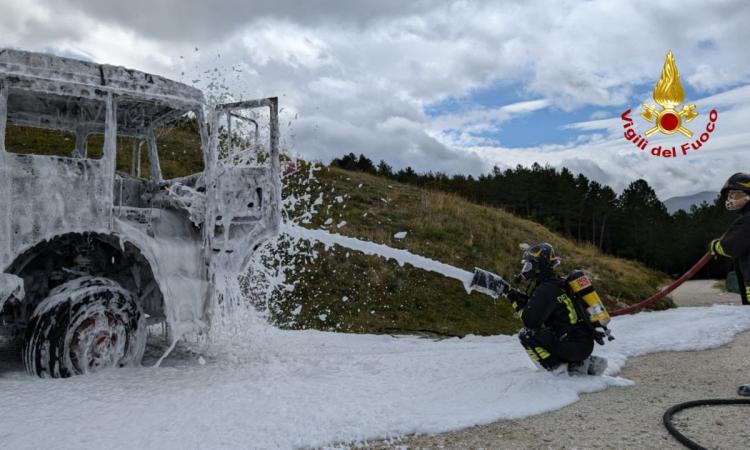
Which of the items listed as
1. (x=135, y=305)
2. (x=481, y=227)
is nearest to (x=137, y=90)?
(x=135, y=305)

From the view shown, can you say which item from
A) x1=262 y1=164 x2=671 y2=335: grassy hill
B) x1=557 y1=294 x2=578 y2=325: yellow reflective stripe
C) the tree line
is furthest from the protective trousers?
the tree line

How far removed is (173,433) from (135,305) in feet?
5.77

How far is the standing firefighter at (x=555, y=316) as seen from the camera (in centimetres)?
573

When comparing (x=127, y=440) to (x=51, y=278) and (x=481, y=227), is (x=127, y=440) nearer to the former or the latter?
(x=51, y=278)

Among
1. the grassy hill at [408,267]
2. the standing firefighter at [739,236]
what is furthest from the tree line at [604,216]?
the standing firefighter at [739,236]

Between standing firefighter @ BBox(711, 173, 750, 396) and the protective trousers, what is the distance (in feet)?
4.87

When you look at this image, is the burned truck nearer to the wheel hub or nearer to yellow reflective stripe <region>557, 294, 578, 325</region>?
the wheel hub

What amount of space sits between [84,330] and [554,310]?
14.1ft

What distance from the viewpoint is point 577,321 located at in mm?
5797

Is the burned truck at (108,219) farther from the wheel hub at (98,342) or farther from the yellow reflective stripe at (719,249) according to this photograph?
the yellow reflective stripe at (719,249)

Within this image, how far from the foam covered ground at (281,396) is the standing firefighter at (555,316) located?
0.73ft

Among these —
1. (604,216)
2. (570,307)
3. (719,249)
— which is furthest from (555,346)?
(604,216)

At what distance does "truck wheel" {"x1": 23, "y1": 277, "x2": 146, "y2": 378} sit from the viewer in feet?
16.3

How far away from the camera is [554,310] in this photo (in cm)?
580
